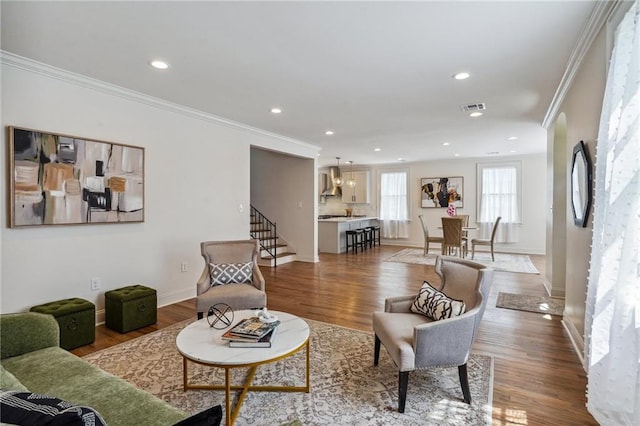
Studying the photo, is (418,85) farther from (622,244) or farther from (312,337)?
(312,337)

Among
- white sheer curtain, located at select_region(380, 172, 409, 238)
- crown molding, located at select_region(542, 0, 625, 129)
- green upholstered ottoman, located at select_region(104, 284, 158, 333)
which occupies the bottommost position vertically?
green upholstered ottoman, located at select_region(104, 284, 158, 333)

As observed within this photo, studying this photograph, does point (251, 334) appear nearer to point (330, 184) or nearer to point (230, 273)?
point (230, 273)

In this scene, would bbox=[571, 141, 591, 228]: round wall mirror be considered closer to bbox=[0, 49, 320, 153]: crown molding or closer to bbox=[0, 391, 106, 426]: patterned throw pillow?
bbox=[0, 391, 106, 426]: patterned throw pillow

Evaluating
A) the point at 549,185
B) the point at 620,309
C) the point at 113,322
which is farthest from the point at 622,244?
the point at 113,322

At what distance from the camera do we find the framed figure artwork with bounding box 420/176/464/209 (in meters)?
9.12

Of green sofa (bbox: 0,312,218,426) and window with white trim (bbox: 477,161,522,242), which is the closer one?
green sofa (bbox: 0,312,218,426)

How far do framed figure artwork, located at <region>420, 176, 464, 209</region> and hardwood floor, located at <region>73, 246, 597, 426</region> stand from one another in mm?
2825

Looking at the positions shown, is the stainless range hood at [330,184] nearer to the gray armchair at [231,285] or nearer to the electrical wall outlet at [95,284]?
the gray armchair at [231,285]

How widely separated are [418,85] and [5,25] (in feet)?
11.3

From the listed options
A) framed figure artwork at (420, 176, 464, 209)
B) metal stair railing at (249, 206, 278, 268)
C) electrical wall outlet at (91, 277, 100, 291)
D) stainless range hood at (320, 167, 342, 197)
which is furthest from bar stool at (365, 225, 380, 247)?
electrical wall outlet at (91, 277, 100, 291)

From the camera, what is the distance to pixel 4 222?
109 inches

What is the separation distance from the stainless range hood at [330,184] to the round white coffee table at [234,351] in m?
8.16

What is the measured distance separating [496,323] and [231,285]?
2916mm

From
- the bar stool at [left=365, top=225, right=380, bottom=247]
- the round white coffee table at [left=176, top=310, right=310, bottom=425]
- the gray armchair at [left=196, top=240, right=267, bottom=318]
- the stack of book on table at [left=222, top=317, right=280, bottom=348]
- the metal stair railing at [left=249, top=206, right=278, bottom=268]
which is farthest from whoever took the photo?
the bar stool at [left=365, top=225, right=380, bottom=247]
